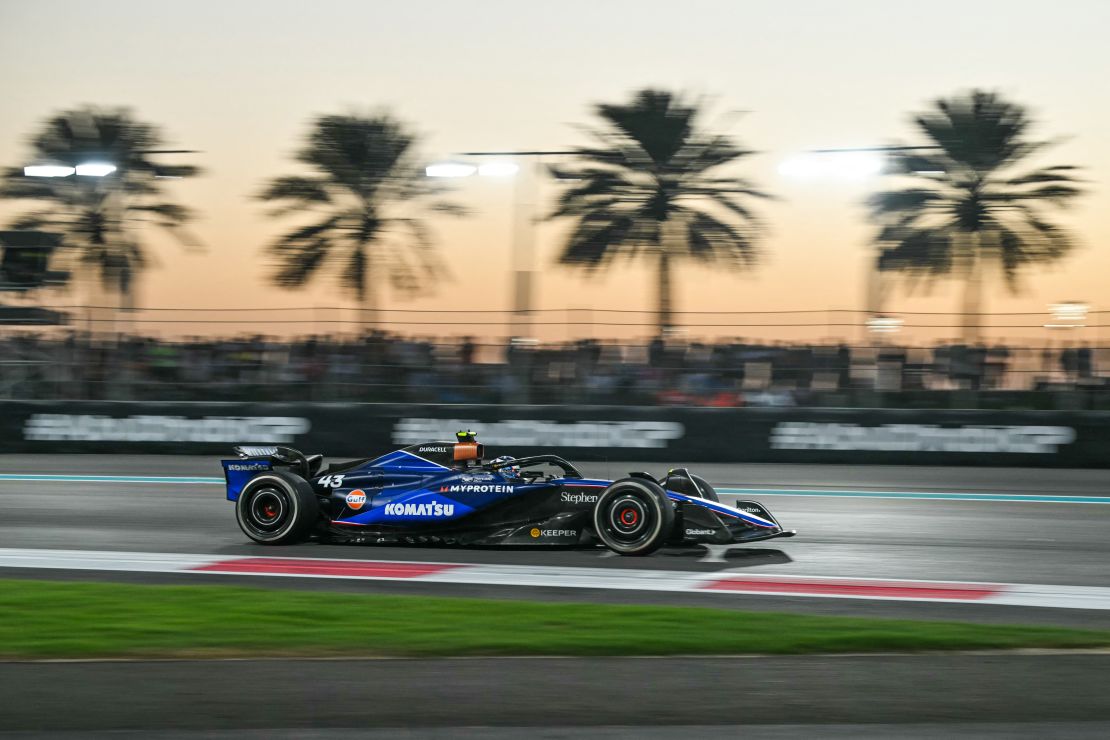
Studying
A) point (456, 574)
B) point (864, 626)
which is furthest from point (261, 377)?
point (864, 626)

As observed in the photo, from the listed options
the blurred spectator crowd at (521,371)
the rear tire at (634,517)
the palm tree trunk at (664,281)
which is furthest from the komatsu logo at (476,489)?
the palm tree trunk at (664,281)

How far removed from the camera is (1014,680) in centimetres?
554

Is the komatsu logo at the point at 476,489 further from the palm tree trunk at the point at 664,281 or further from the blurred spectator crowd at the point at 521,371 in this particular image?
the palm tree trunk at the point at 664,281

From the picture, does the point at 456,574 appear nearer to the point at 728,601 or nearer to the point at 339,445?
→ the point at 728,601

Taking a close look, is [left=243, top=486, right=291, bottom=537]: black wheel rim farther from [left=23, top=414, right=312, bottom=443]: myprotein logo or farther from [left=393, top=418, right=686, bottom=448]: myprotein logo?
[left=23, top=414, right=312, bottom=443]: myprotein logo

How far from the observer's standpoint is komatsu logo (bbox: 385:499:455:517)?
31.7ft

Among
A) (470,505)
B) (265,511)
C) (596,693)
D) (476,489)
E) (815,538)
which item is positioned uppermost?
(476,489)

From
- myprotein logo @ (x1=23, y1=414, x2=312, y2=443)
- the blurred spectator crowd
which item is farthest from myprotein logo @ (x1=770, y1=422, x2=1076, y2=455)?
myprotein logo @ (x1=23, y1=414, x2=312, y2=443)

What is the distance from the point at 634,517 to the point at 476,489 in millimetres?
1239

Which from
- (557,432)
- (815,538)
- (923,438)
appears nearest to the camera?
(815,538)

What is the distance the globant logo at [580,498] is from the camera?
9422mm

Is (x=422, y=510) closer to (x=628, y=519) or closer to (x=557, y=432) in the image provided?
(x=628, y=519)

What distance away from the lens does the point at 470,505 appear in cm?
963

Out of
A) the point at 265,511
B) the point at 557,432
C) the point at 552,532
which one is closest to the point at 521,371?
the point at 557,432
